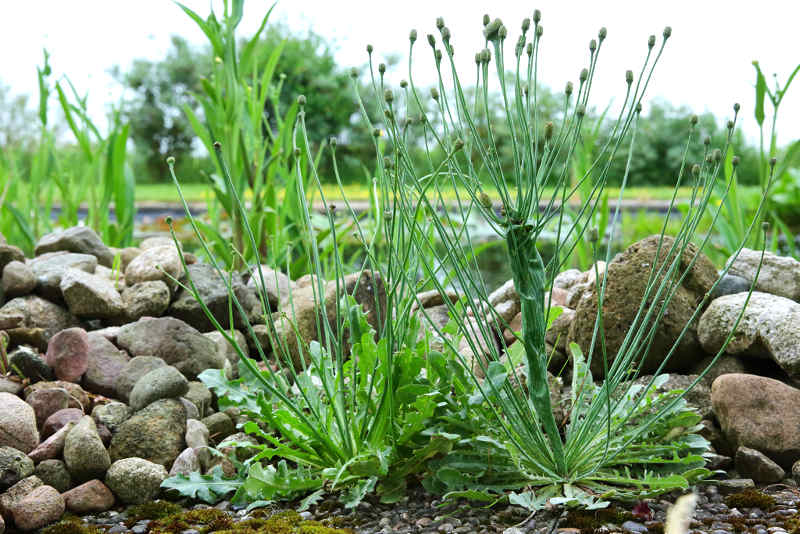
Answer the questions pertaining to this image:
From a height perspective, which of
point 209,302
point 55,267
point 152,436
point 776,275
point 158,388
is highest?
point 776,275

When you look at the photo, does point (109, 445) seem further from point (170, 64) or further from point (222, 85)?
point (170, 64)

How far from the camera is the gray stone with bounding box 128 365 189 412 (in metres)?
2.15

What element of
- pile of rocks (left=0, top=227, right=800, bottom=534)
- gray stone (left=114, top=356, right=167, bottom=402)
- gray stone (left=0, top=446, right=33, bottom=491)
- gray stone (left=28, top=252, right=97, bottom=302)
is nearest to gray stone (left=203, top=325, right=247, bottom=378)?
pile of rocks (left=0, top=227, right=800, bottom=534)

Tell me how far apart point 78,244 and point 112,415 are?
5.65 feet

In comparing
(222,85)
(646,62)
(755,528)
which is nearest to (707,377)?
(755,528)

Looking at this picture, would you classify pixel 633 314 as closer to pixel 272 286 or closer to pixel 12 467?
pixel 272 286

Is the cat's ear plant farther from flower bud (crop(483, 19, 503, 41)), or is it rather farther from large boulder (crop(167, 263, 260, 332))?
large boulder (crop(167, 263, 260, 332))

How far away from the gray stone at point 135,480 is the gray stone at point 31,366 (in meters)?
0.65

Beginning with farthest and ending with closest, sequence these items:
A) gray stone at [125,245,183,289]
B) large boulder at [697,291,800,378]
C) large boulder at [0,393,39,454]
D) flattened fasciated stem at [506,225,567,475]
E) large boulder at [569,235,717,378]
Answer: gray stone at [125,245,183,289], large boulder at [569,235,717,378], large boulder at [697,291,800,378], large boulder at [0,393,39,454], flattened fasciated stem at [506,225,567,475]

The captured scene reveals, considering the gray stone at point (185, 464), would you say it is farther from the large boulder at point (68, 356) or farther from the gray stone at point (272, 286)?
the gray stone at point (272, 286)

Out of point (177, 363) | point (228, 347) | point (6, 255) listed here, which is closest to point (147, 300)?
point (228, 347)

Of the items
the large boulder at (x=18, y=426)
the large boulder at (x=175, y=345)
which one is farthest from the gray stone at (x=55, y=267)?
the large boulder at (x=18, y=426)

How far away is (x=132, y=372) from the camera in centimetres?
239

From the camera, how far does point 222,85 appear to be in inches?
151
